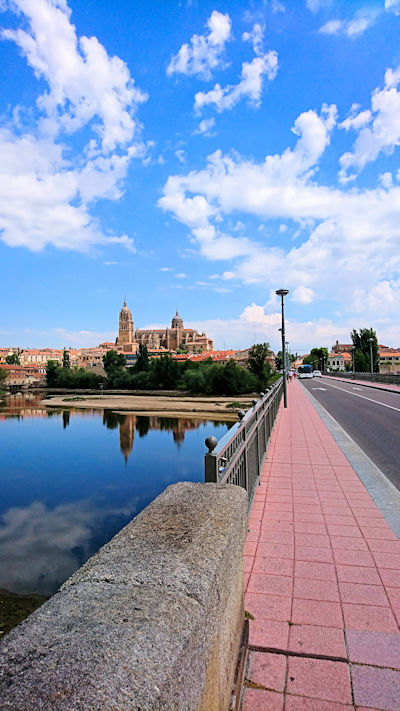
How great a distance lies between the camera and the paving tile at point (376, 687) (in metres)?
2.17

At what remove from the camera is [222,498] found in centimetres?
224

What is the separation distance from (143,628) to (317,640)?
2.08m

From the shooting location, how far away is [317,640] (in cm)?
269

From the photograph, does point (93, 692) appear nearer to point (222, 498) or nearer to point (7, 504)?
point (222, 498)

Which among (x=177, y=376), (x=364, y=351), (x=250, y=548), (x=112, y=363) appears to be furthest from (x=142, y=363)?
(x=250, y=548)

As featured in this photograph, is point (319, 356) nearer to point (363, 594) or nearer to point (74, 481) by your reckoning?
point (74, 481)

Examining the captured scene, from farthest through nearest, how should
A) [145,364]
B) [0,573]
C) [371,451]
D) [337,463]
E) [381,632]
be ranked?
[145,364], [0,573], [371,451], [337,463], [381,632]

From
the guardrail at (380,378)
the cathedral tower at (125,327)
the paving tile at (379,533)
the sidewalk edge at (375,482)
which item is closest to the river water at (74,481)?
the sidewalk edge at (375,482)

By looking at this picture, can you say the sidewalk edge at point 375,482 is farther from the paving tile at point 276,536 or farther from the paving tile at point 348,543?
the paving tile at point 276,536

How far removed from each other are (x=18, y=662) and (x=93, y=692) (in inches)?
8.8

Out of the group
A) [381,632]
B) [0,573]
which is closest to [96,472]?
[0,573]

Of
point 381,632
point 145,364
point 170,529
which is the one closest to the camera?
point 170,529

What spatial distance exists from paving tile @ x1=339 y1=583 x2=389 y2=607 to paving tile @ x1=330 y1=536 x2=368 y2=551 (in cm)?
70

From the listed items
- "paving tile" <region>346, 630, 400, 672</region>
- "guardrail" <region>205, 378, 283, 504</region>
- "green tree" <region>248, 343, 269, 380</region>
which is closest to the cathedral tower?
"green tree" <region>248, 343, 269, 380</region>
